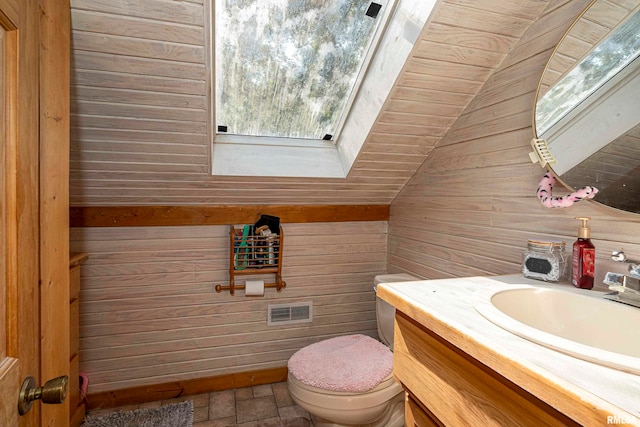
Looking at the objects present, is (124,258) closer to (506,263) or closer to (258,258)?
(258,258)

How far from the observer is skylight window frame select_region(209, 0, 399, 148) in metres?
1.36

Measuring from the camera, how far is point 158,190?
1797 millimetres

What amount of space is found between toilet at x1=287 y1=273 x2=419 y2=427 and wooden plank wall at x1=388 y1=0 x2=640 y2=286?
57 cm

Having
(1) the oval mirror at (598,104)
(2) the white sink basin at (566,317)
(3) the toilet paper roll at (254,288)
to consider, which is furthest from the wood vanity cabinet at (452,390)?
(3) the toilet paper roll at (254,288)

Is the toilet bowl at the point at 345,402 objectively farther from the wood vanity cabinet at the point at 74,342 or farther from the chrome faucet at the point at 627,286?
the wood vanity cabinet at the point at 74,342

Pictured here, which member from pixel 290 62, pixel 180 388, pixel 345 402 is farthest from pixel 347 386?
pixel 290 62

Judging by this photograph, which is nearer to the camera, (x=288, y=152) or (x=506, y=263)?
(x=506, y=263)

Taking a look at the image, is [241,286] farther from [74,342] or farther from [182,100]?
[182,100]

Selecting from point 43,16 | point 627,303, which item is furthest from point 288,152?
point 627,303

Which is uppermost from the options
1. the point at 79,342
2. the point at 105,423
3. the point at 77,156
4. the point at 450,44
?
the point at 450,44

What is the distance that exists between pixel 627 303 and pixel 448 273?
909 millimetres

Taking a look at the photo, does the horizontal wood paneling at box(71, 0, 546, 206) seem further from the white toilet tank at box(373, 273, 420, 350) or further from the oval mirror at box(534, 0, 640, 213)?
the white toilet tank at box(373, 273, 420, 350)

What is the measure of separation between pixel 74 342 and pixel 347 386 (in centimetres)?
136

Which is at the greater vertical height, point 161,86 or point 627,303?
point 161,86
